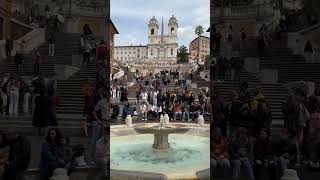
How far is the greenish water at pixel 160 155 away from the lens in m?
10.9

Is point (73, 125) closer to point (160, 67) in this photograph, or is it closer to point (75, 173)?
point (75, 173)

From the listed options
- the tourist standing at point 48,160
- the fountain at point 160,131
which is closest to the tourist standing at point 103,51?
the tourist standing at point 48,160

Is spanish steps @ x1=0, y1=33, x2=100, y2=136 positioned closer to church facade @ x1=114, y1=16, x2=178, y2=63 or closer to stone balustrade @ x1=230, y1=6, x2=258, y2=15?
stone balustrade @ x1=230, y1=6, x2=258, y2=15

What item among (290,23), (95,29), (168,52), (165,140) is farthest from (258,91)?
(168,52)

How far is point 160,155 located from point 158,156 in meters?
0.20

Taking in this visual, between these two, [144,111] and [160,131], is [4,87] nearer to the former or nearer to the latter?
[160,131]

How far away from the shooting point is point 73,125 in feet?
25.6

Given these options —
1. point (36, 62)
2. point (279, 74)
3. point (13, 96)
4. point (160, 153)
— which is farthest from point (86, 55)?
point (160, 153)

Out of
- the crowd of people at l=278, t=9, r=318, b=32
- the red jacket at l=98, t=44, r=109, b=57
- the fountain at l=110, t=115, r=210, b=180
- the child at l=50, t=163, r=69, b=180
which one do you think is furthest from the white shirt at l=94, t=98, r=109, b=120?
the crowd of people at l=278, t=9, r=318, b=32

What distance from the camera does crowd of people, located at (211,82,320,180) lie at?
7715 mm

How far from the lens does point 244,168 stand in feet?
25.7

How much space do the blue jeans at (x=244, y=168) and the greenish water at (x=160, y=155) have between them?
215 centimetres

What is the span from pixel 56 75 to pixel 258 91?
3737 millimetres

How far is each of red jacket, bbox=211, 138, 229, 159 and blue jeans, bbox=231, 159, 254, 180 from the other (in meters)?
0.21
